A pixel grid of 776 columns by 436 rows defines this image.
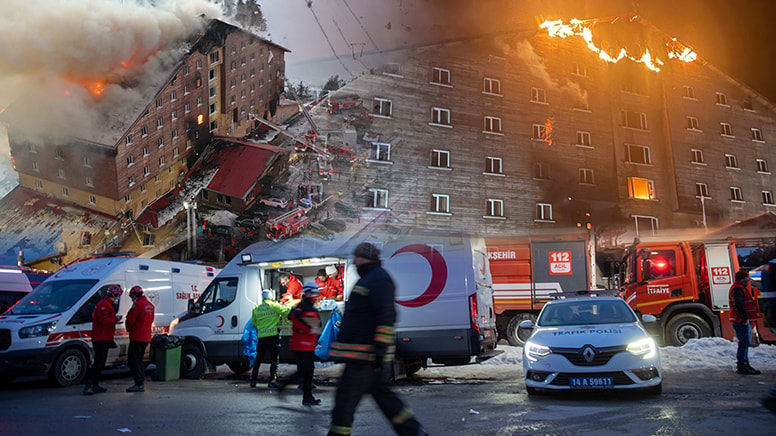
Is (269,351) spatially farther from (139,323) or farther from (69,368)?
(69,368)

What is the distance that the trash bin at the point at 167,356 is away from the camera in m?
11.4

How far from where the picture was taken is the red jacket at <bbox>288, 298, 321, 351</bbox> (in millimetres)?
8219

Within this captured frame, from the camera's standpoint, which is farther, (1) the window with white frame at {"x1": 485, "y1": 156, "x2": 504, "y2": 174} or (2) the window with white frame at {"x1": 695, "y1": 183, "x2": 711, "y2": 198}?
(2) the window with white frame at {"x1": 695, "y1": 183, "x2": 711, "y2": 198}

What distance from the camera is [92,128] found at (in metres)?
24.1

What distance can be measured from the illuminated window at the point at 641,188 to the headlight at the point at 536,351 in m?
27.3

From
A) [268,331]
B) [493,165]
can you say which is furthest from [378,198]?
[268,331]

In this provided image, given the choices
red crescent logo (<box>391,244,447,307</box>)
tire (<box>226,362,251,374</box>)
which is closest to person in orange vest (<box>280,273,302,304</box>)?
tire (<box>226,362,251,374</box>)

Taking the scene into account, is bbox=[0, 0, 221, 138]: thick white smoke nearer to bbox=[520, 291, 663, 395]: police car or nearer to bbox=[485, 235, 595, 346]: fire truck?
bbox=[485, 235, 595, 346]: fire truck

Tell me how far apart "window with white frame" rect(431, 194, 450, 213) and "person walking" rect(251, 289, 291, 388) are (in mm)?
18781

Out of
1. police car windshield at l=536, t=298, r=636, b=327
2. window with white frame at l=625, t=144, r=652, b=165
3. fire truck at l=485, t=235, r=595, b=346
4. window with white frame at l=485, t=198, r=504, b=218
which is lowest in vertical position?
police car windshield at l=536, t=298, r=636, b=327

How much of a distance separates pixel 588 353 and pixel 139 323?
666 cm

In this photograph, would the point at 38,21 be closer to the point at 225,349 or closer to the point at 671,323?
the point at 225,349

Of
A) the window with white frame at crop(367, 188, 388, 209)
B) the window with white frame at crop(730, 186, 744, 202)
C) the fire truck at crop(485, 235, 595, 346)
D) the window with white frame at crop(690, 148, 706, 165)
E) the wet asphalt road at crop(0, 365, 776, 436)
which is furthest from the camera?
the window with white frame at crop(730, 186, 744, 202)

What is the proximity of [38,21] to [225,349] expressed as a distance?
18.9 m
